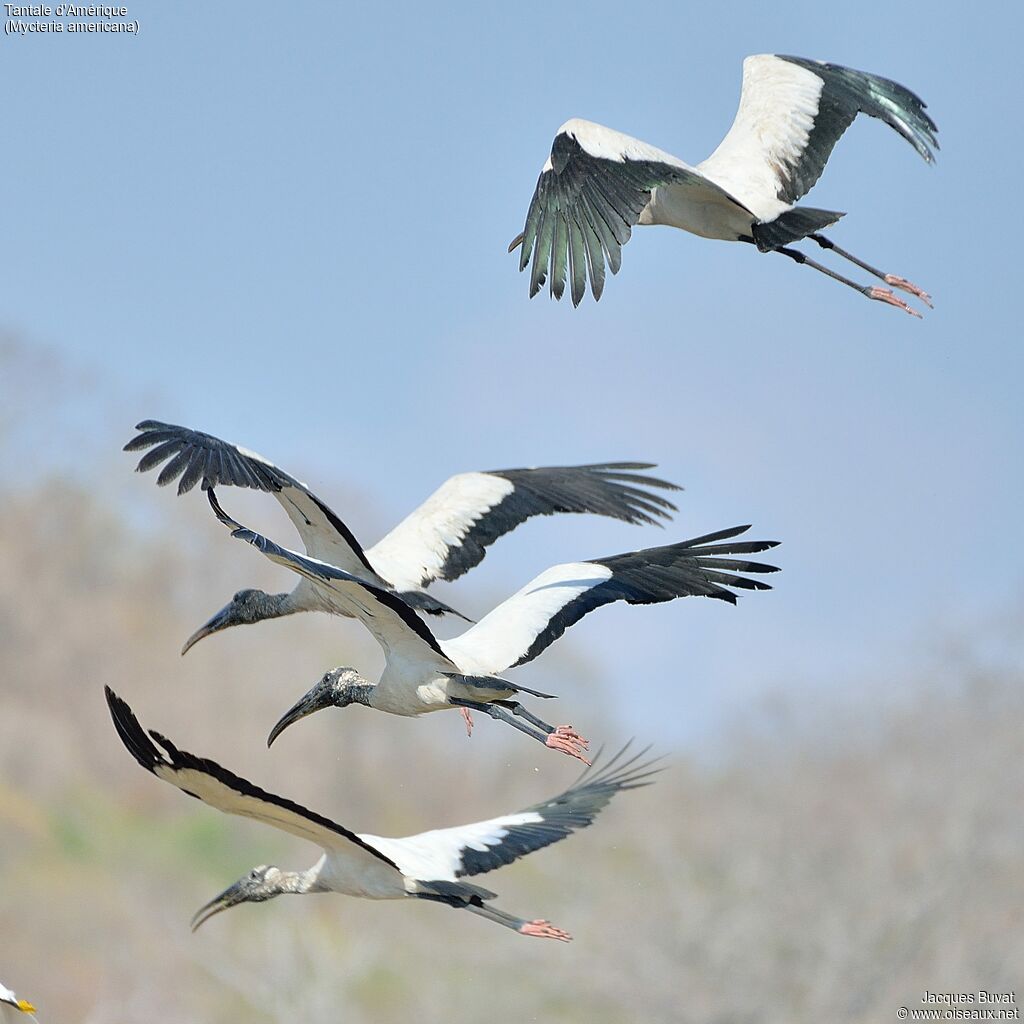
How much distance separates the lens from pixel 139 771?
49.0 meters

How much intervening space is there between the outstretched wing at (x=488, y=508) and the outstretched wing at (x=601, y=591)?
915mm

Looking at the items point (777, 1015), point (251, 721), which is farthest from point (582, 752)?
point (251, 721)

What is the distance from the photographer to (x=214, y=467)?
29.2 ft

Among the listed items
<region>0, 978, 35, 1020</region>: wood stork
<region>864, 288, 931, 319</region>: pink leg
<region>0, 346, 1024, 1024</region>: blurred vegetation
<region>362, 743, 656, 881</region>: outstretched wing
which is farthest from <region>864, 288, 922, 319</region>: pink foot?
<region>0, 346, 1024, 1024</region>: blurred vegetation

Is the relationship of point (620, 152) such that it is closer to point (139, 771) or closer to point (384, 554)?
point (384, 554)

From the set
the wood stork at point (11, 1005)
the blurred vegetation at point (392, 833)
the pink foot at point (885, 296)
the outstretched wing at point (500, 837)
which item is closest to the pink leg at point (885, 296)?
the pink foot at point (885, 296)

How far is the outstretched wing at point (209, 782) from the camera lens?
7992 mm

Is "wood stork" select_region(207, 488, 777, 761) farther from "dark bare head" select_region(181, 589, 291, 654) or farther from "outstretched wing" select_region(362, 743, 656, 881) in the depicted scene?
"dark bare head" select_region(181, 589, 291, 654)

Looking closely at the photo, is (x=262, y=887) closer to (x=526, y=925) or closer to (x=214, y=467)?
(x=526, y=925)

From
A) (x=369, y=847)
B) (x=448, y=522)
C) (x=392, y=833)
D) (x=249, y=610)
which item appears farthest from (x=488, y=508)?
(x=392, y=833)

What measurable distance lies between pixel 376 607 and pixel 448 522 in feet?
6.14

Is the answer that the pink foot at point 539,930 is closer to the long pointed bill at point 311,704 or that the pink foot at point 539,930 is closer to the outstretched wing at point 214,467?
the long pointed bill at point 311,704

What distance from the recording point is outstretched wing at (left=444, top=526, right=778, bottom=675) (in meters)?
9.45

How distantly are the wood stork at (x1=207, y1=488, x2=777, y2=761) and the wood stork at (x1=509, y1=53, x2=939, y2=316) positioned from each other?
5.08ft
